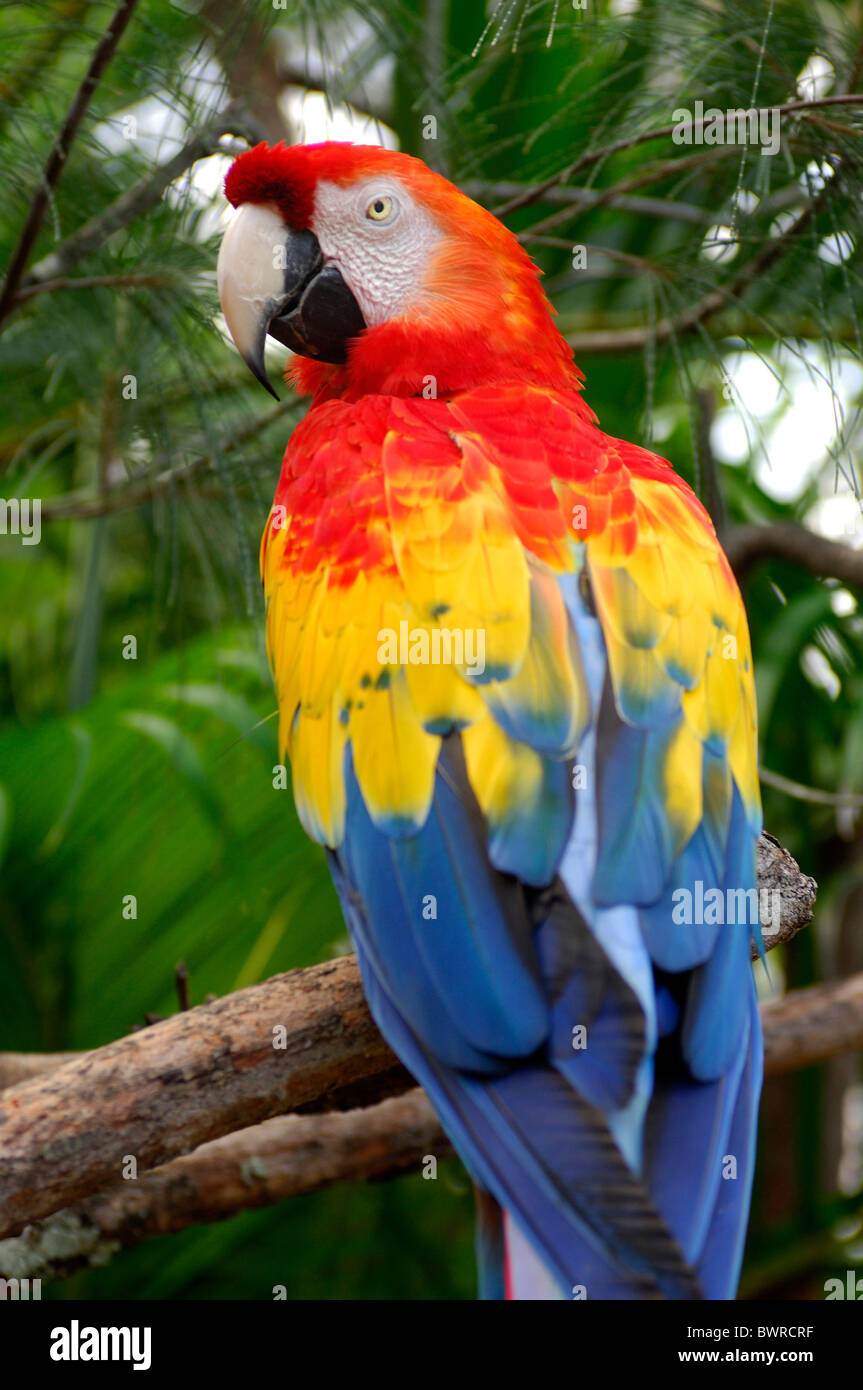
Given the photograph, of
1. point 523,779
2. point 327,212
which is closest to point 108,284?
point 327,212

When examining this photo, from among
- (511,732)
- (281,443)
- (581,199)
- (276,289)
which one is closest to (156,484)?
(281,443)

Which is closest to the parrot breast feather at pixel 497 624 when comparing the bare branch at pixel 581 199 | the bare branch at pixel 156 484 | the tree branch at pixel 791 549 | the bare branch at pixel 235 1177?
the bare branch at pixel 156 484

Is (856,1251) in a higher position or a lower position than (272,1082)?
lower

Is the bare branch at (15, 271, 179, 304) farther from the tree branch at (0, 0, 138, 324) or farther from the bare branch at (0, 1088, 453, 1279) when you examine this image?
the bare branch at (0, 1088, 453, 1279)

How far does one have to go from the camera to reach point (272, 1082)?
0.77 m

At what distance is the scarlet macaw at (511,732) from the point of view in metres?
0.61

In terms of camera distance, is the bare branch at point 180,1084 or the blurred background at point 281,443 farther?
the blurred background at point 281,443

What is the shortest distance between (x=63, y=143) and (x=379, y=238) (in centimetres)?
26

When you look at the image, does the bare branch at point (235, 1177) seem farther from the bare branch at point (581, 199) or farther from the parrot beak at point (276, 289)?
the bare branch at point (581, 199)

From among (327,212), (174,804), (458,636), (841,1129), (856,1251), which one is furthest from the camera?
(841,1129)

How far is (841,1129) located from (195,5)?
1.77 metres

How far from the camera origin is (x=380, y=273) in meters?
0.96

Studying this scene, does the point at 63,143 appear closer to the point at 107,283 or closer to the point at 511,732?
the point at 107,283

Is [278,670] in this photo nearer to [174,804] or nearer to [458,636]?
[458,636]
